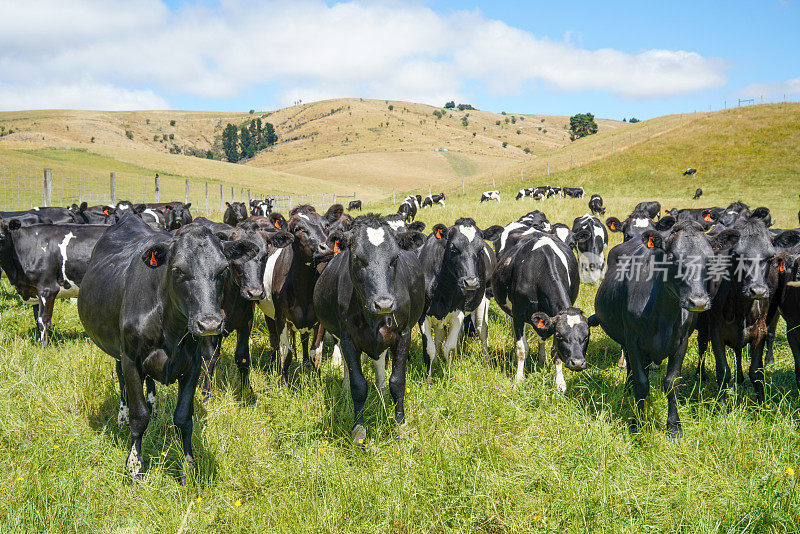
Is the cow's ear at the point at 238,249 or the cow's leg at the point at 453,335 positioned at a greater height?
the cow's ear at the point at 238,249

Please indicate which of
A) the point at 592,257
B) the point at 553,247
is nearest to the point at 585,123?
the point at 592,257

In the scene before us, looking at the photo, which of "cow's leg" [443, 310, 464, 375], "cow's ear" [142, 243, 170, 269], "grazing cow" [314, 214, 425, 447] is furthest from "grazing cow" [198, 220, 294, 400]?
"cow's leg" [443, 310, 464, 375]

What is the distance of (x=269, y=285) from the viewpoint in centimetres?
731

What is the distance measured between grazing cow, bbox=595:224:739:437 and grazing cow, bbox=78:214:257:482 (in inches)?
153

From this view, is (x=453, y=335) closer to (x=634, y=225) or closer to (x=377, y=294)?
(x=377, y=294)

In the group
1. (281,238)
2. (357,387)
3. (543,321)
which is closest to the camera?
(357,387)

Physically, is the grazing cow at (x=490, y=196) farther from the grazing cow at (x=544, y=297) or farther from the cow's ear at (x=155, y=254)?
the cow's ear at (x=155, y=254)

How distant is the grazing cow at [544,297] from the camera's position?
5.84 metres

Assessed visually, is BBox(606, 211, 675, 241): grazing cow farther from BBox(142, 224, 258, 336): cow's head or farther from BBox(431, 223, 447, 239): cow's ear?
BBox(142, 224, 258, 336): cow's head

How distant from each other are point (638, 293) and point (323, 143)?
15250 cm

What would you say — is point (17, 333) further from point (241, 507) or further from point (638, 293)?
point (638, 293)

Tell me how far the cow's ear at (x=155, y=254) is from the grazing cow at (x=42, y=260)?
5.82 meters

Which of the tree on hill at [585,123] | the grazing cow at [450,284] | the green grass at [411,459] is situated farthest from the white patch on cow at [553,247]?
the tree on hill at [585,123]

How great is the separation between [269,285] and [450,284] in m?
2.58
